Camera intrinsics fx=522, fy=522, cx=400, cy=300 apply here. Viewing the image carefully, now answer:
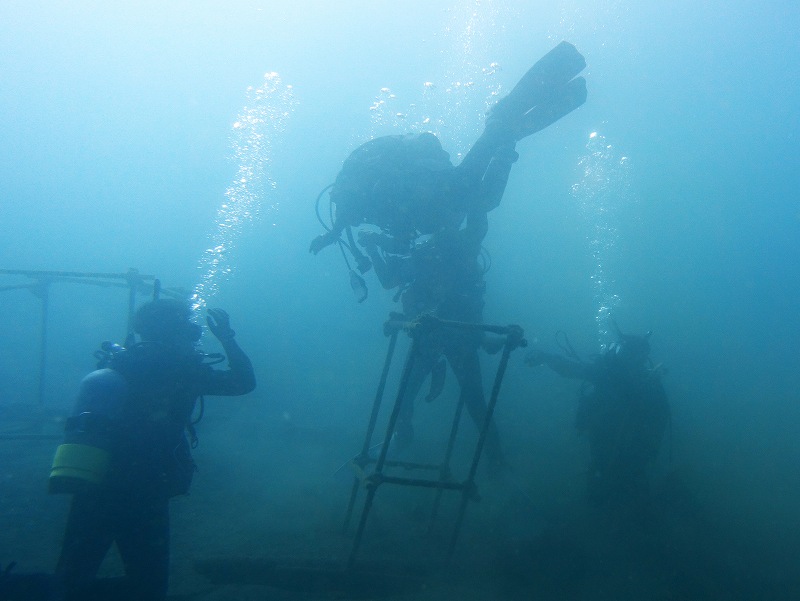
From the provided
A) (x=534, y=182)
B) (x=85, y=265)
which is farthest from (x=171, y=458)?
(x=85, y=265)

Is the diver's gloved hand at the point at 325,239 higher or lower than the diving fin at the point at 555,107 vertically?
lower

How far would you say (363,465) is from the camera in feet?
16.0

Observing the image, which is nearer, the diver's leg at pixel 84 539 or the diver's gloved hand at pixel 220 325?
the diver's leg at pixel 84 539

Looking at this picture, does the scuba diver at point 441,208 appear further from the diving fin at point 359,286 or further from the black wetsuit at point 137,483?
the black wetsuit at point 137,483

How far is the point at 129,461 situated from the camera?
2842 mm

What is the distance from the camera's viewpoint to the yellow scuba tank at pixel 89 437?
2447mm

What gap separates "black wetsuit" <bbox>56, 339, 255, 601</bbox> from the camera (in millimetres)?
2725

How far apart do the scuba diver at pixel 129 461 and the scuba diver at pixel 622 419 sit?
16.1 feet

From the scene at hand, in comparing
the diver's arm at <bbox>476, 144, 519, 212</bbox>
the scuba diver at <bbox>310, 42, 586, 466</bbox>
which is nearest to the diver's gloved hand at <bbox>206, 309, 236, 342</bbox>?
the scuba diver at <bbox>310, 42, 586, 466</bbox>

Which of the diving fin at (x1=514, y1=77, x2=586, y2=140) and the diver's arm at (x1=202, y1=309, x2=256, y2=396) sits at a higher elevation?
the diving fin at (x1=514, y1=77, x2=586, y2=140)

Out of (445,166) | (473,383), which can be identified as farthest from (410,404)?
(445,166)

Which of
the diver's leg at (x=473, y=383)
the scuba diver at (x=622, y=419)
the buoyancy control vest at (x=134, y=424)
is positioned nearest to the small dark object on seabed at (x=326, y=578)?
the buoyancy control vest at (x=134, y=424)

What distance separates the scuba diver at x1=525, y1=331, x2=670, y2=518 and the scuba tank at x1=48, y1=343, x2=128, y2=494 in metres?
5.37

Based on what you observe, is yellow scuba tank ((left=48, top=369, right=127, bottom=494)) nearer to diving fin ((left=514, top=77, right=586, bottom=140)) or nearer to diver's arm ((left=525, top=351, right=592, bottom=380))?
diving fin ((left=514, top=77, right=586, bottom=140))
